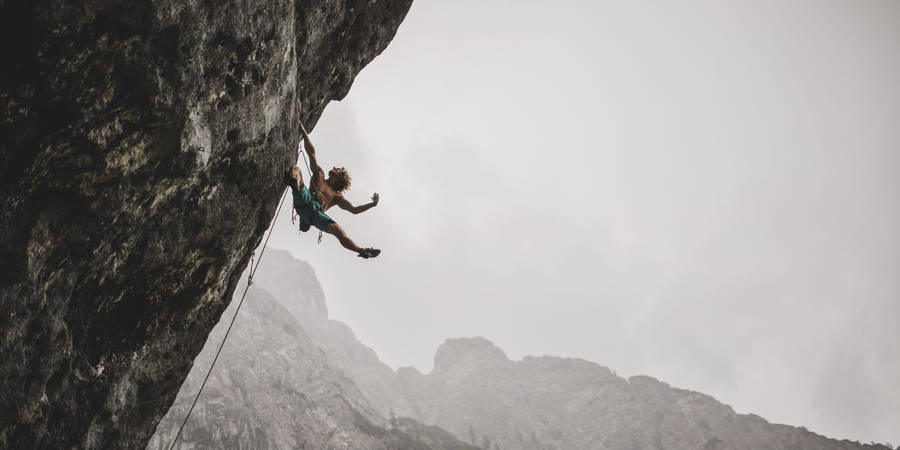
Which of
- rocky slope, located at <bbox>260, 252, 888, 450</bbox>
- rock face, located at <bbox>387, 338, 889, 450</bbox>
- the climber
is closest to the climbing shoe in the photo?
the climber

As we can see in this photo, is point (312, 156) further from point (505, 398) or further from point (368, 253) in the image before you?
point (505, 398)

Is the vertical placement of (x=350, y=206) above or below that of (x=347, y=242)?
above

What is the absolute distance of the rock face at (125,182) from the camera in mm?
4234

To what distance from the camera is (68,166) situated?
4.55 m

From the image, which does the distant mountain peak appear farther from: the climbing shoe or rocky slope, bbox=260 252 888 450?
the climbing shoe

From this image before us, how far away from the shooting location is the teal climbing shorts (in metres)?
7.75

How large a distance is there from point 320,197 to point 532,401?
116 meters

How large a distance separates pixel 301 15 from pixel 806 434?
3882 inches

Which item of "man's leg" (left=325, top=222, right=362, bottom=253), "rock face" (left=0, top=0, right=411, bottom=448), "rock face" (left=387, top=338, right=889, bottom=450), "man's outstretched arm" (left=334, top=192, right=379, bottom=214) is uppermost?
"rock face" (left=387, top=338, right=889, bottom=450)

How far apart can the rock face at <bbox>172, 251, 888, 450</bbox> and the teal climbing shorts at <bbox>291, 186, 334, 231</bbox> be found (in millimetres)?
47522

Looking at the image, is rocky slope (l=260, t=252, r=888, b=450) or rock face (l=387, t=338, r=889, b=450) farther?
rocky slope (l=260, t=252, r=888, b=450)

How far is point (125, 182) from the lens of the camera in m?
5.06

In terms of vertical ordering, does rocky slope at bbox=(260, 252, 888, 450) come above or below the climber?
above

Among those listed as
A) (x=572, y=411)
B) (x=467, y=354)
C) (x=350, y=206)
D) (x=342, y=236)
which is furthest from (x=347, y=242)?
(x=467, y=354)
